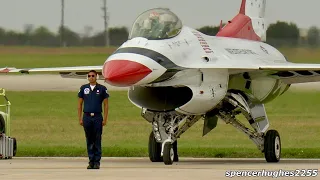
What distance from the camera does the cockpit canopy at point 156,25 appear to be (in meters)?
22.9

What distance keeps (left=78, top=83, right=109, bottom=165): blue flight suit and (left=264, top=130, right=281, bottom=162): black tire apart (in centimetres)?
481

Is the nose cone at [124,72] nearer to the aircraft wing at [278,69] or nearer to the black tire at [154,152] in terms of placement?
the aircraft wing at [278,69]

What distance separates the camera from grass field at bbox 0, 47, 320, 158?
28.0m

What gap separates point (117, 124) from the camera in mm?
38156

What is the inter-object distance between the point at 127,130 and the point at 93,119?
1430cm

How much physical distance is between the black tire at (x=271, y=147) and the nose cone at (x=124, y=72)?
4.24 m

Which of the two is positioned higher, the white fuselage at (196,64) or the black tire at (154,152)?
the white fuselage at (196,64)

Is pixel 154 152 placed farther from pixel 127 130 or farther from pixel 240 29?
pixel 127 130

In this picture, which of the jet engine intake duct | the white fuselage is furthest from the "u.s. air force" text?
the jet engine intake duct

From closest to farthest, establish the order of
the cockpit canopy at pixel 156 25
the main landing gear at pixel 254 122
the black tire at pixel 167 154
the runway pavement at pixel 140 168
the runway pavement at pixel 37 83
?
the runway pavement at pixel 140 168 < the cockpit canopy at pixel 156 25 < the black tire at pixel 167 154 < the main landing gear at pixel 254 122 < the runway pavement at pixel 37 83

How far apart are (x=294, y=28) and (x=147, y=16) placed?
66.0 feet

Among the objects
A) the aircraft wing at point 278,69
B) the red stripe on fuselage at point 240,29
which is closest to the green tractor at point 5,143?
the aircraft wing at point 278,69

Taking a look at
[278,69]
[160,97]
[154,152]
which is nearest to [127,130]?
[154,152]

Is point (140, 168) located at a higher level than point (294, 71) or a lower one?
lower
